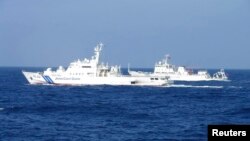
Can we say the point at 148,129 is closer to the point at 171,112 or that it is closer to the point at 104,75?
the point at 171,112

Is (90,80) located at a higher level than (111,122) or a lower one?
higher

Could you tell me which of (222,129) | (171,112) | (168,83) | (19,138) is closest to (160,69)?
(168,83)

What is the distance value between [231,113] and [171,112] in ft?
19.9

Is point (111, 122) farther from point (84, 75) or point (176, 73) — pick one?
point (176, 73)

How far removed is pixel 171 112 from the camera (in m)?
59.2

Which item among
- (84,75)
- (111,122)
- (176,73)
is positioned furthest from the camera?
(176,73)

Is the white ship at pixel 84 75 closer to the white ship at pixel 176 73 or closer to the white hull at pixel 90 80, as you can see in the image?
the white hull at pixel 90 80

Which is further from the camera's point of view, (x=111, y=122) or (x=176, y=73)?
(x=176, y=73)

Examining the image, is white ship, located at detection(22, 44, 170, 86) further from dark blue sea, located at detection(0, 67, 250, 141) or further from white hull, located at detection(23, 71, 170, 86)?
dark blue sea, located at detection(0, 67, 250, 141)

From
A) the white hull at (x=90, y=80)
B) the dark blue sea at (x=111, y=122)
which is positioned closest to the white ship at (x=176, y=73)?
the white hull at (x=90, y=80)

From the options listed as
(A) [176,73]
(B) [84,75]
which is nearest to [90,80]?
(B) [84,75]

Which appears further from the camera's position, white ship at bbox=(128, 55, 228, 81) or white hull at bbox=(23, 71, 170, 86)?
white ship at bbox=(128, 55, 228, 81)

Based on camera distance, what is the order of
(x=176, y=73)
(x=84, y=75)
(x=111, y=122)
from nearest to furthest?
(x=111, y=122), (x=84, y=75), (x=176, y=73)

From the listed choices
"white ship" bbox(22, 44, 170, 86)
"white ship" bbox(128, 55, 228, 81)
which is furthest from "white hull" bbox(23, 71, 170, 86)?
"white ship" bbox(128, 55, 228, 81)
